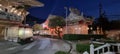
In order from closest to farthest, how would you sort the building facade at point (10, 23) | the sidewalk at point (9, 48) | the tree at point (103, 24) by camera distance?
the sidewalk at point (9, 48)
the building facade at point (10, 23)
the tree at point (103, 24)

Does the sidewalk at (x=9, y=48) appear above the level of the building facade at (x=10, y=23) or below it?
below

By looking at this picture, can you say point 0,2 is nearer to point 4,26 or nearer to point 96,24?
point 4,26

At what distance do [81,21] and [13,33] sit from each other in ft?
73.7

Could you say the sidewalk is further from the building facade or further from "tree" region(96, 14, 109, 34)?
"tree" region(96, 14, 109, 34)

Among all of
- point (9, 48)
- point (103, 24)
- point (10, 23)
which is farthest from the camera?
point (103, 24)

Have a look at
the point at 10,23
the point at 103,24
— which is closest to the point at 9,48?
the point at 10,23

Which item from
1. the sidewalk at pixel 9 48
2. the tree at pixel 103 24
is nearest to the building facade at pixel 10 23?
the sidewalk at pixel 9 48

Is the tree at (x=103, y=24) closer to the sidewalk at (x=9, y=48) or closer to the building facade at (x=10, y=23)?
the building facade at (x=10, y=23)

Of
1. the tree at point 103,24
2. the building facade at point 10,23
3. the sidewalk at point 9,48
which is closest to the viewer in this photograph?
the sidewalk at point 9,48

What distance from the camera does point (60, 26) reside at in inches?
2446

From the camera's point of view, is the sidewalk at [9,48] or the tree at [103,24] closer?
the sidewalk at [9,48]

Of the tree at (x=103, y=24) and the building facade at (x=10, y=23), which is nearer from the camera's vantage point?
the building facade at (x=10, y=23)

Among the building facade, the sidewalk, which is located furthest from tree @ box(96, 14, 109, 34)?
the sidewalk

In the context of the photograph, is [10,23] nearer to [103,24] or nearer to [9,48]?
[9,48]
